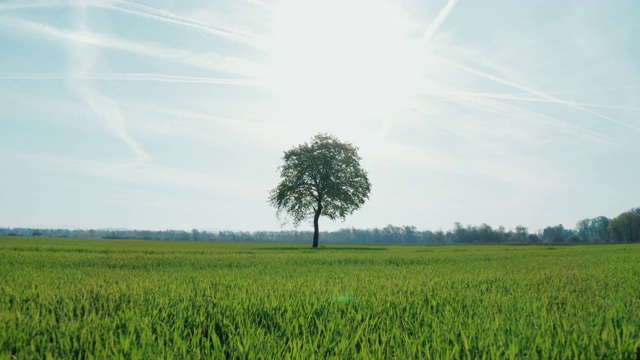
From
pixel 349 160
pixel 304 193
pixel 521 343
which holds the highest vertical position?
pixel 349 160

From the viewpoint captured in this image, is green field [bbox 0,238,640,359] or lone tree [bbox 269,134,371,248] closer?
green field [bbox 0,238,640,359]

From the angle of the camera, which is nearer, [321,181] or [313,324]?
[313,324]

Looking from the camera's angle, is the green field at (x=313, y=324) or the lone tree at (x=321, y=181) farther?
the lone tree at (x=321, y=181)

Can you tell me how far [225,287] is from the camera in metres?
6.71

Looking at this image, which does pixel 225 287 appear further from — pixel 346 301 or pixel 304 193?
pixel 304 193

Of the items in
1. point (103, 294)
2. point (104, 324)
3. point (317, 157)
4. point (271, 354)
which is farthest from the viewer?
point (317, 157)

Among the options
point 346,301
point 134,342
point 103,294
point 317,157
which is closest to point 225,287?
point 103,294

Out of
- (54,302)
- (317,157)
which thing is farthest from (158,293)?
(317,157)

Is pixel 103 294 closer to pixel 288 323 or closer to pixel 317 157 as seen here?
pixel 288 323

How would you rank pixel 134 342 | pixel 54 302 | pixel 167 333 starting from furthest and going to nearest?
1. pixel 54 302
2. pixel 167 333
3. pixel 134 342

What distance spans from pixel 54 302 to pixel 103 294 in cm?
65

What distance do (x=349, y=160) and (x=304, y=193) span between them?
7118 millimetres

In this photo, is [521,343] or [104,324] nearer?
[521,343]

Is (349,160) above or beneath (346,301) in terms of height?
above
